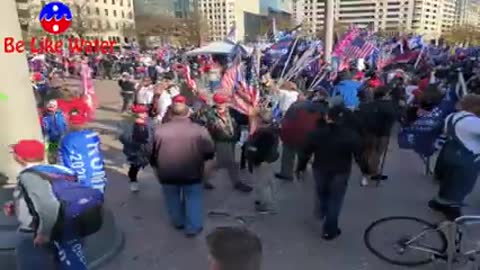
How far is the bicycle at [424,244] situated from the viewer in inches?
146

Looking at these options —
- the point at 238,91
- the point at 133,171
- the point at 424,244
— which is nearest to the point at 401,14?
the point at 238,91

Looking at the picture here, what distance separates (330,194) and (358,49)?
865 cm

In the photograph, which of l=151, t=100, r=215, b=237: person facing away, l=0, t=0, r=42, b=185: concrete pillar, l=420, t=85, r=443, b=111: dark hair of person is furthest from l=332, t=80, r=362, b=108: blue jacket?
l=0, t=0, r=42, b=185: concrete pillar

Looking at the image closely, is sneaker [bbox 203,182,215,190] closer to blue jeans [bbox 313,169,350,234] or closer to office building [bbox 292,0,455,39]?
blue jeans [bbox 313,169,350,234]

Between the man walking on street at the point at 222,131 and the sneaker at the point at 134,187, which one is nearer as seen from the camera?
the man walking on street at the point at 222,131

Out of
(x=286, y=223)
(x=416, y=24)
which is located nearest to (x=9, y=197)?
(x=286, y=223)

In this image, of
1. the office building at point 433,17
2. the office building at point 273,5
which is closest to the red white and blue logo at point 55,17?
the office building at point 433,17

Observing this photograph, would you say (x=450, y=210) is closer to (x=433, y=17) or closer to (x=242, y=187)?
(x=242, y=187)

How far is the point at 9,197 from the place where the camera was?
15.1 ft

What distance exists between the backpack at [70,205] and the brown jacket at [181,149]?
1.64 m

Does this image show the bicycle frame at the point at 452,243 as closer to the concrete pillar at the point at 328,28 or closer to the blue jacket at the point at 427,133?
the blue jacket at the point at 427,133

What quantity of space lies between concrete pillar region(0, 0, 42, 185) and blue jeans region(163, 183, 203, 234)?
1.75 meters

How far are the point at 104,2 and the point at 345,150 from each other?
9452 centimetres

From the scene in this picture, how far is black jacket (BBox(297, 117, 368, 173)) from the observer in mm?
4531
